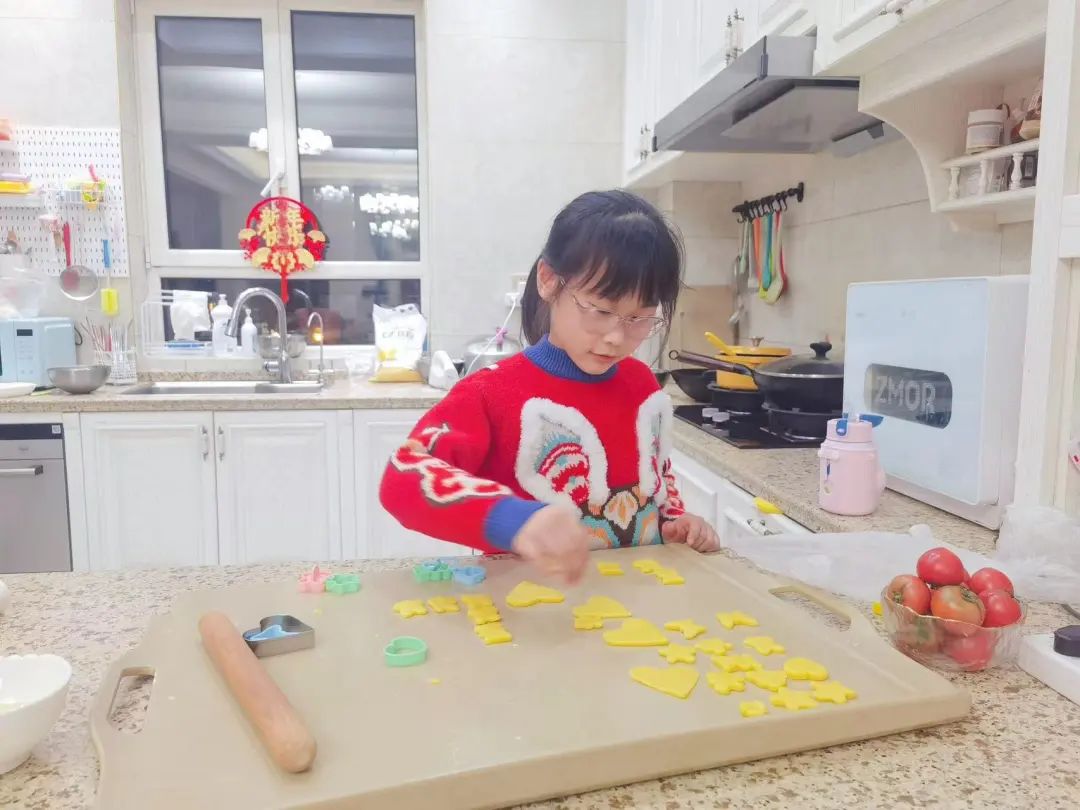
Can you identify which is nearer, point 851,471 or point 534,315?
point 534,315

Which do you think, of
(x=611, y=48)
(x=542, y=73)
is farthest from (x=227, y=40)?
(x=611, y=48)

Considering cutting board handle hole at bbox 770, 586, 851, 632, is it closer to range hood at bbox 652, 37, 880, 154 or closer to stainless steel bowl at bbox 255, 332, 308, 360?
range hood at bbox 652, 37, 880, 154

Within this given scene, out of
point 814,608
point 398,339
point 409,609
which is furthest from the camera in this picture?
point 398,339

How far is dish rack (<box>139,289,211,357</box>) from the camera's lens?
10.3 feet

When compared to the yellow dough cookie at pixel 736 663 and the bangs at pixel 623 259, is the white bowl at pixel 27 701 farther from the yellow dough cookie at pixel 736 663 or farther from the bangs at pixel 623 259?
the bangs at pixel 623 259

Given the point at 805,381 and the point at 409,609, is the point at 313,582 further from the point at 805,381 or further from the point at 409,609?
the point at 805,381

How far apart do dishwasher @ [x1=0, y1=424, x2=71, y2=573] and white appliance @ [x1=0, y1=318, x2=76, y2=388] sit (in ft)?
0.97

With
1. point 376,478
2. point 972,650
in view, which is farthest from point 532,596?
point 376,478

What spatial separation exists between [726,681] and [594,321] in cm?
48

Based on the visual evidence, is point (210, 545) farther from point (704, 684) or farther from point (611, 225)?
point (704, 684)

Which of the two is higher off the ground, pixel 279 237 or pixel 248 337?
pixel 279 237

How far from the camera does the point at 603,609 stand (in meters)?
0.81

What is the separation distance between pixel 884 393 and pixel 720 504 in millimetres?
422

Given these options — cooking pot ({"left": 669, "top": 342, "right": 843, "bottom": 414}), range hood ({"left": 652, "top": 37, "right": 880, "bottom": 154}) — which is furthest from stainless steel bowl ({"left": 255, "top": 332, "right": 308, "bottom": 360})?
cooking pot ({"left": 669, "top": 342, "right": 843, "bottom": 414})
